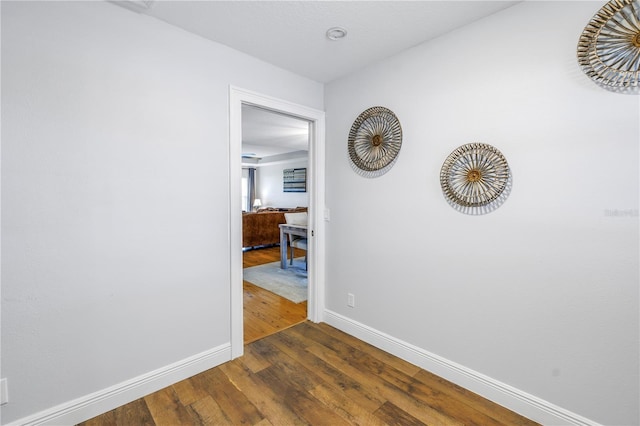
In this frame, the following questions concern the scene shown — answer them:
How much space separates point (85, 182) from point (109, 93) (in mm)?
534

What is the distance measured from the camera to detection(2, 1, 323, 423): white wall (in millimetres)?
1454

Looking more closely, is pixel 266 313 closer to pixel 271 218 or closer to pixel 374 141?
pixel 374 141

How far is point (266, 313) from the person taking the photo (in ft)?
10.3

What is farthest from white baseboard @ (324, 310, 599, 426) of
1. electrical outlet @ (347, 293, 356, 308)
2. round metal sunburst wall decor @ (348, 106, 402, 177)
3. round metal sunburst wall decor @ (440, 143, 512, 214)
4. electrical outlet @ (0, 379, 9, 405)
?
electrical outlet @ (0, 379, 9, 405)

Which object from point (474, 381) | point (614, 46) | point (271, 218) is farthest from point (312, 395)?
point (271, 218)

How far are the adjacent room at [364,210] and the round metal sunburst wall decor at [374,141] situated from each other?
22mm

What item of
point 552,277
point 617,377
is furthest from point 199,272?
point 617,377

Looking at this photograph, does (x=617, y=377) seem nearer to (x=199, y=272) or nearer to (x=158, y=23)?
(x=199, y=272)

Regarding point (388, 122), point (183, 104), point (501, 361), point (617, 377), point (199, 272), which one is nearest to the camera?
point (617, 377)

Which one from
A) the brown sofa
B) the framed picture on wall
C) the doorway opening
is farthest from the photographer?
the framed picture on wall

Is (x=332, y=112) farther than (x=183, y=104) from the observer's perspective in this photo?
Yes

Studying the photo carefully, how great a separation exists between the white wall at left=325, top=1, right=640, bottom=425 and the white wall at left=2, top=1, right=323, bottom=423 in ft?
4.63

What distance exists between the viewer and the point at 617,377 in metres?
1.44

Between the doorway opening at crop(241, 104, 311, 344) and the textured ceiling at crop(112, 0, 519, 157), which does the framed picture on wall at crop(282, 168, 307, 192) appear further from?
the textured ceiling at crop(112, 0, 519, 157)
